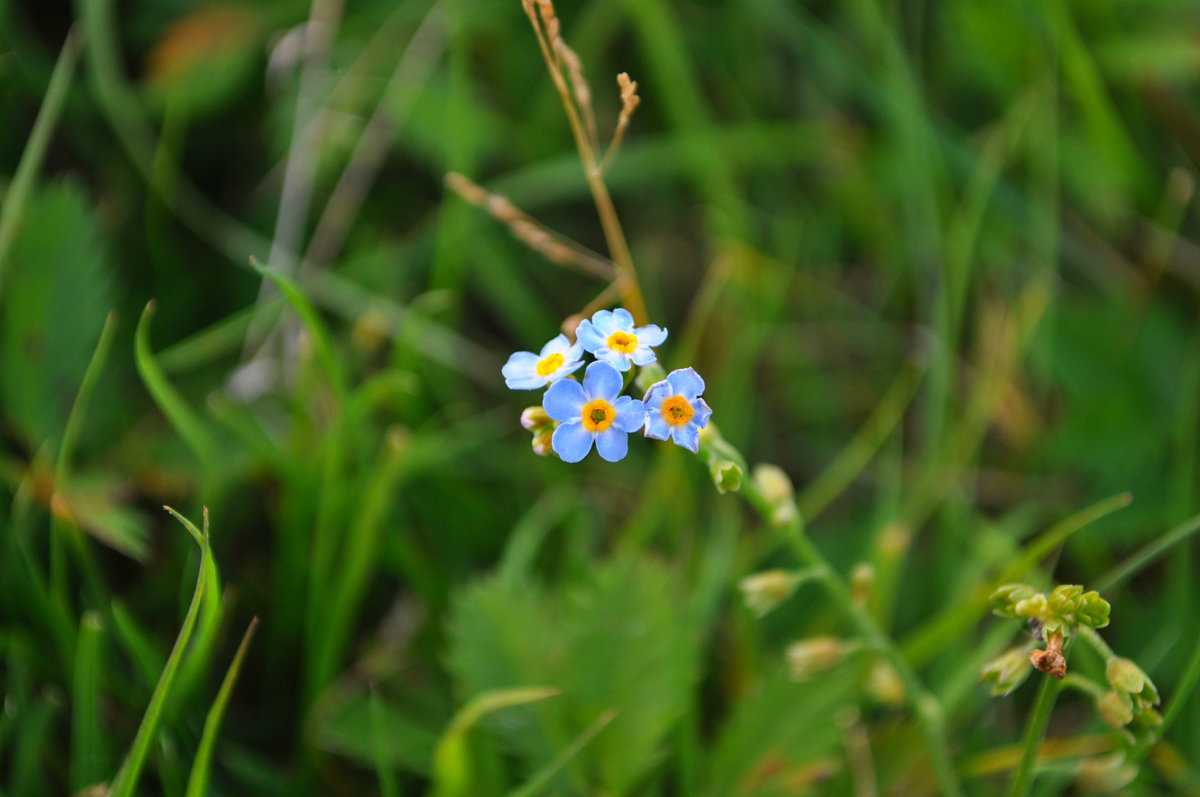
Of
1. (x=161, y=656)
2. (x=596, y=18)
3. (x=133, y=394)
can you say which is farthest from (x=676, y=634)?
(x=596, y=18)

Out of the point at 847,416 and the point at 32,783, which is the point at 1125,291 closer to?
the point at 847,416

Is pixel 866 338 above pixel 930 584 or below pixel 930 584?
above

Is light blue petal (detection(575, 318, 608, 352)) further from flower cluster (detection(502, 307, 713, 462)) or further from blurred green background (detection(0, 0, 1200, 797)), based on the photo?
blurred green background (detection(0, 0, 1200, 797))

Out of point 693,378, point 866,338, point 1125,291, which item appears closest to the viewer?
point 693,378

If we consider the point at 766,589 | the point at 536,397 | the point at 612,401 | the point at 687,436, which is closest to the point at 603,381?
the point at 612,401

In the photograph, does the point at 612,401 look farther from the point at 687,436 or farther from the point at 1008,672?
the point at 1008,672

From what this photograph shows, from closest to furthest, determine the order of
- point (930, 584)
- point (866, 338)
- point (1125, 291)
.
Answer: point (930, 584) → point (1125, 291) → point (866, 338)

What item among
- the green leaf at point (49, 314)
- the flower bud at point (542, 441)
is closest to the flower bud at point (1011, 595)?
the flower bud at point (542, 441)
